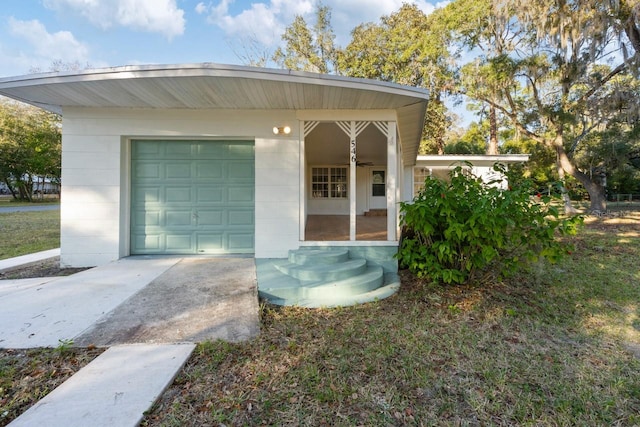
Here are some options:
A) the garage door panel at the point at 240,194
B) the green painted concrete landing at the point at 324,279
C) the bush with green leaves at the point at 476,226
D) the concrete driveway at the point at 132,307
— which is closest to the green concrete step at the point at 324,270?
the green painted concrete landing at the point at 324,279

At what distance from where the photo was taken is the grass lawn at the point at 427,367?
1.97 meters

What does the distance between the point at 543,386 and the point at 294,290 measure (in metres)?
2.55

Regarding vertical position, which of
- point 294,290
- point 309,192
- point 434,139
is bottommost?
point 294,290

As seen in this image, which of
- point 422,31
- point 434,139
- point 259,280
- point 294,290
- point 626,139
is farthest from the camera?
point 434,139

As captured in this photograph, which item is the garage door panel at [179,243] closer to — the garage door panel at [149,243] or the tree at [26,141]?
the garage door panel at [149,243]

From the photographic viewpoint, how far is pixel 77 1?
14.6 metres

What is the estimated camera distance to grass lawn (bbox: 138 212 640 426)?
1968mm

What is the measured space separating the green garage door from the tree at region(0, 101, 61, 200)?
27134 mm

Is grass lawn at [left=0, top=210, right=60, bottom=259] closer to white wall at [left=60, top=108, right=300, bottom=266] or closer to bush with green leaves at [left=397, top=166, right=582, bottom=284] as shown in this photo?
white wall at [left=60, top=108, right=300, bottom=266]

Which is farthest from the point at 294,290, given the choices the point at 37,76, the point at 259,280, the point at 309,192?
the point at 309,192

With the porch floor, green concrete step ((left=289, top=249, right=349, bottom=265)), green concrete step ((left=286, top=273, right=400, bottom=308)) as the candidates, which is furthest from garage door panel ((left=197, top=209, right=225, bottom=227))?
green concrete step ((left=286, top=273, right=400, bottom=308))

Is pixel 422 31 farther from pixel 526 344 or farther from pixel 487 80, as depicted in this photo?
pixel 526 344

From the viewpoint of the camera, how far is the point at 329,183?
36.3ft

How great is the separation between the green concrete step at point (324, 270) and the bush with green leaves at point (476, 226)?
2.15ft
